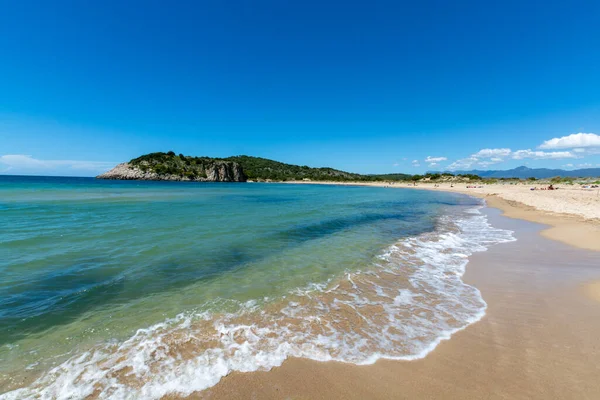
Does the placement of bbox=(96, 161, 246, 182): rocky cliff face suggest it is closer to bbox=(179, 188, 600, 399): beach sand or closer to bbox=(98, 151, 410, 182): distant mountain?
bbox=(98, 151, 410, 182): distant mountain

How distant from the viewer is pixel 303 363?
4043 millimetres

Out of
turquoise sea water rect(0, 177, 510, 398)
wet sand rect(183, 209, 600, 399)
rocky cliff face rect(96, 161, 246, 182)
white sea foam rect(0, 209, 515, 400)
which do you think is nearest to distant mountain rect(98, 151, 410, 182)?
rocky cliff face rect(96, 161, 246, 182)

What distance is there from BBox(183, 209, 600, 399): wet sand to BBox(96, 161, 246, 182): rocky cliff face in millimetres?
161251

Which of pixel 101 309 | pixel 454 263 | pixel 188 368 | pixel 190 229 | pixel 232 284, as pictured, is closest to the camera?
pixel 188 368

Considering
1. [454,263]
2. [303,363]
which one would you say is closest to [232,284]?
[303,363]

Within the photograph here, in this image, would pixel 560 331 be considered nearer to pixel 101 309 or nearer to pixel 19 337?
pixel 101 309

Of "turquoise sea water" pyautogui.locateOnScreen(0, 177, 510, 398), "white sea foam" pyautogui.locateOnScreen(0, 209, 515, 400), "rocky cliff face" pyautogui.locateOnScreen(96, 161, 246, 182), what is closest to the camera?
"white sea foam" pyautogui.locateOnScreen(0, 209, 515, 400)

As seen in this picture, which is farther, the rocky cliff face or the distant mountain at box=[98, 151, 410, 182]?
the distant mountain at box=[98, 151, 410, 182]

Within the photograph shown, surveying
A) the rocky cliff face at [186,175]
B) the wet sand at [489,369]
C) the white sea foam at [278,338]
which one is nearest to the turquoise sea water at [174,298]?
the white sea foam at [278,338]

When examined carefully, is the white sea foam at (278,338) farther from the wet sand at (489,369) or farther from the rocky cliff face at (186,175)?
the rocky cliff face at (186,175)

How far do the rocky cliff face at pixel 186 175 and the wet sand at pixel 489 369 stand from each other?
161251 millimetres

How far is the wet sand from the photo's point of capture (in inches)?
133

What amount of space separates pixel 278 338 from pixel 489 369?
3400 mm

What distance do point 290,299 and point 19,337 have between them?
5291mm
